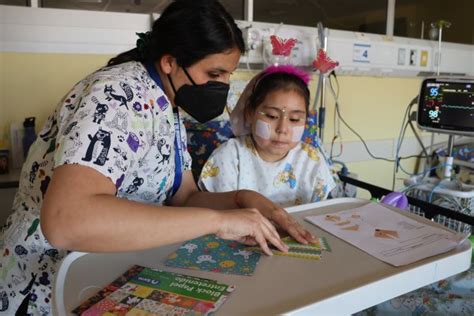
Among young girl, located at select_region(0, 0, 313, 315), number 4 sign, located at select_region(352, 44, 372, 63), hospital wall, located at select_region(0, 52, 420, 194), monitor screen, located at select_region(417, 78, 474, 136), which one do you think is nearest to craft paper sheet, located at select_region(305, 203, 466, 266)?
young girl, located at select_region(0, 0, 313, 315)

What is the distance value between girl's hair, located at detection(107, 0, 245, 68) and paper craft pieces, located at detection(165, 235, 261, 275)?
513mm

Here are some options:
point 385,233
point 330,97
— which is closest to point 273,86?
point 385,233

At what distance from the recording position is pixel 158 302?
749mm

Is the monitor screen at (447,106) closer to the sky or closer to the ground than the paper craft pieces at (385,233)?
closer to the sky

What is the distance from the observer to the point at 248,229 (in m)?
0.93

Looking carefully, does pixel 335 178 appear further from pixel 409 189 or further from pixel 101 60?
pixel 101 60

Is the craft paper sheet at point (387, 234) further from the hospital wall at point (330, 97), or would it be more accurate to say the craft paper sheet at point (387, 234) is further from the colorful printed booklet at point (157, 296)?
the hospital wall at point (330, 97)

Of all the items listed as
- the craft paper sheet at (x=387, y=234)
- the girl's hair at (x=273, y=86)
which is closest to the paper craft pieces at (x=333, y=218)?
the craft paper sheet at (x=387, y=234)

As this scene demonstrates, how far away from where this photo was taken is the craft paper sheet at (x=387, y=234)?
954 millimetres

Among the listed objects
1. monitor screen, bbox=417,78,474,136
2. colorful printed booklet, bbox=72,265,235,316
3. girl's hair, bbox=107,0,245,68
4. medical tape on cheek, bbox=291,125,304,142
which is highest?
girl's hair, bbox=107,0,245,68

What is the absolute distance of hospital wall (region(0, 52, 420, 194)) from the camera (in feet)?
6.58

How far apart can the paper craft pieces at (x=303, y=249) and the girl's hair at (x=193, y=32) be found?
0.55 meters

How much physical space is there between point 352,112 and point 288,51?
978 mm

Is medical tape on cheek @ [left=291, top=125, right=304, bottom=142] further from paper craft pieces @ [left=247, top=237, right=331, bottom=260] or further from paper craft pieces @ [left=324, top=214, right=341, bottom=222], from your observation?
paper craft pieces @ [left=247, top=237, right=331, bottom=260]
